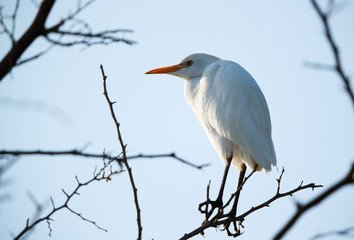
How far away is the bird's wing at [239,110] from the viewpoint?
4.91m

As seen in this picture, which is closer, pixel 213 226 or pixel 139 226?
pixel 139 226

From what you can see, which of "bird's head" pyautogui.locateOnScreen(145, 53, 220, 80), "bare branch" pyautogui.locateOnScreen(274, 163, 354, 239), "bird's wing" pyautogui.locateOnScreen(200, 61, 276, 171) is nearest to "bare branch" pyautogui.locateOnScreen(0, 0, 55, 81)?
"bare branch" pyautogui.locateOnScreen(274, 163, 354, 239)

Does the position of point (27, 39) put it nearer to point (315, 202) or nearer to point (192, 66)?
point (315, 202)

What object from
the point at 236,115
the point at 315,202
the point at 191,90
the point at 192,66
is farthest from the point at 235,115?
the point at 315,202

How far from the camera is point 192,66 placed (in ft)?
20.4

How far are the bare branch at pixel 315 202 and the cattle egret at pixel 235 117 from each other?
13.3 ft

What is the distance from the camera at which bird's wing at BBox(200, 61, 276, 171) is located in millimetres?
4914

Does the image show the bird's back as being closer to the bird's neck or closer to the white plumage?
the white plumage

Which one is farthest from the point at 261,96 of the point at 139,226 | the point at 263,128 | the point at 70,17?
the point at 70,17

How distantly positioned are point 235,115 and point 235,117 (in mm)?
32

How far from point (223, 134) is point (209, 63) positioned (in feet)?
4.82

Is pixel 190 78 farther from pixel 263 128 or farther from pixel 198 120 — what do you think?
pixel 263 128

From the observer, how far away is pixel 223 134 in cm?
517

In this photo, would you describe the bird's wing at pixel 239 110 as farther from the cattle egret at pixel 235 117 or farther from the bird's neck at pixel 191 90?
the bird's neck at pixel 191 90
